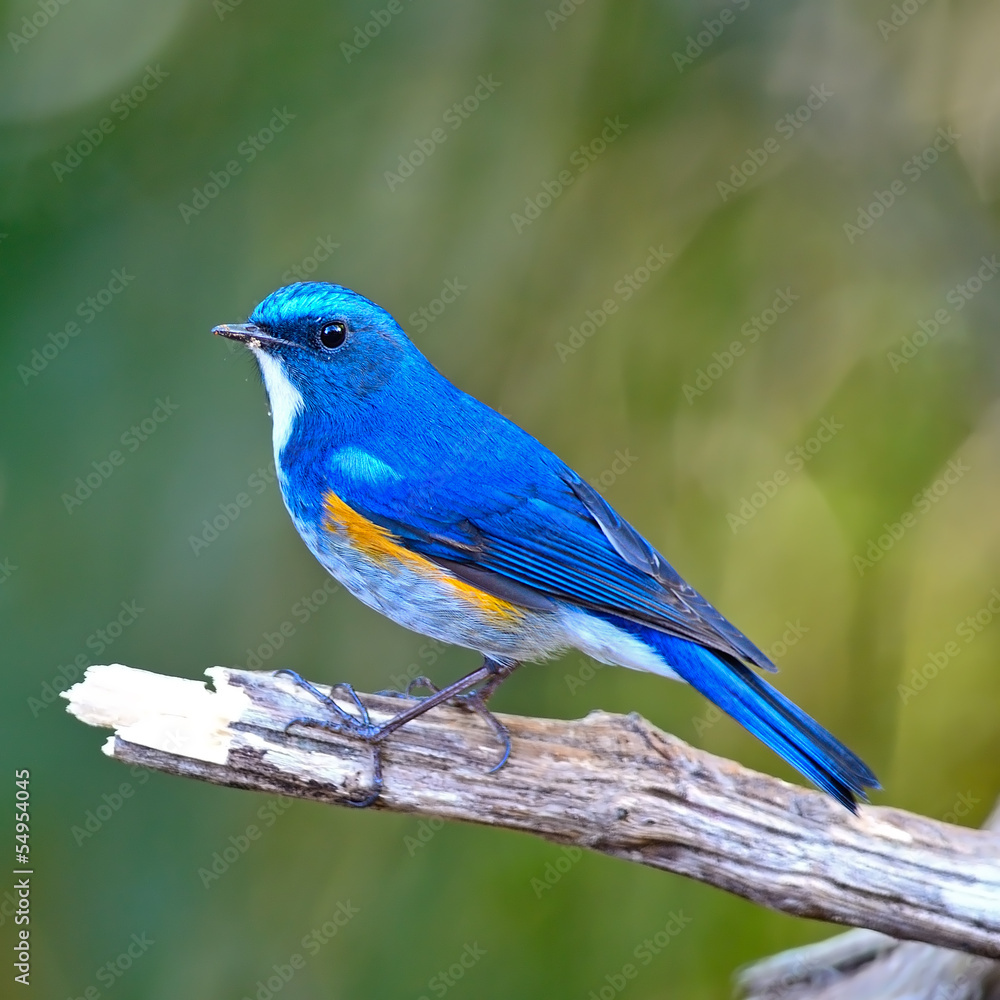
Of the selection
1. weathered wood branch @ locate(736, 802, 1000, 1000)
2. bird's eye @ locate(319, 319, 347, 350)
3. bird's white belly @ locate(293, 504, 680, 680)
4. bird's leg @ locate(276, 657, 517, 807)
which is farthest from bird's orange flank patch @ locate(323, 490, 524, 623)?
weathered wood branch @ locate(736, 802, 1000, 1000)

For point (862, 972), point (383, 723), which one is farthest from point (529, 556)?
point (862, 972)

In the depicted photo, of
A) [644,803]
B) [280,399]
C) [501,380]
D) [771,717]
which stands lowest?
[644,803]

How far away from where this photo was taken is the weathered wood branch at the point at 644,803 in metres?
3.02

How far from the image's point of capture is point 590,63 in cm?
432

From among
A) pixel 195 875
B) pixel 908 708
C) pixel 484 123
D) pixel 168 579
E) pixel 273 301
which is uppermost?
pixel 484 123

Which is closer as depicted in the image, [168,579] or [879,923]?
[879,923]

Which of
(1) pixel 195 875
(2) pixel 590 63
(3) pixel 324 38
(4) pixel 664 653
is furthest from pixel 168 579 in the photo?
(2) pixel 590 63

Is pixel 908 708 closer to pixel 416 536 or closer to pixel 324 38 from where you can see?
pixel 416 536

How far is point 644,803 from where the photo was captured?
3189mm

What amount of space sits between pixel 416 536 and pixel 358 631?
0.97 meters

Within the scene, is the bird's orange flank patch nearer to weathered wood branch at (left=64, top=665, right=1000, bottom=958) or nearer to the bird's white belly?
the bird's white belly

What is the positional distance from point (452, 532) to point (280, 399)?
718mm

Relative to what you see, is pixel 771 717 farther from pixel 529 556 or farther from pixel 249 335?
pixel 249 335

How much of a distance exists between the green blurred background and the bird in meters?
0.53
